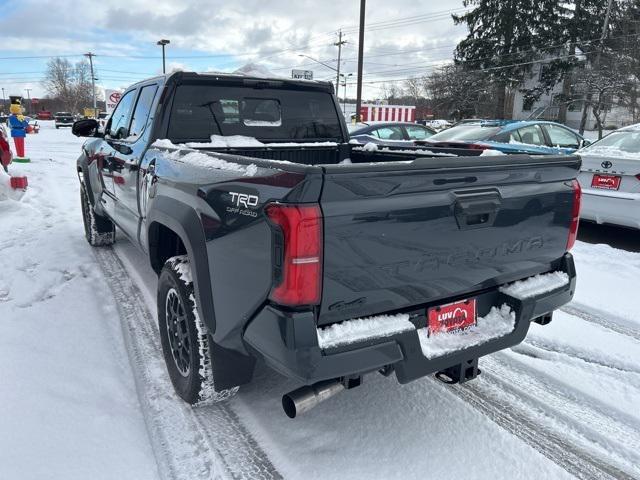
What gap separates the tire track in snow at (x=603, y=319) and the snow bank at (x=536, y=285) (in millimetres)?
1562

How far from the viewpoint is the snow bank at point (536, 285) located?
2.66 meters

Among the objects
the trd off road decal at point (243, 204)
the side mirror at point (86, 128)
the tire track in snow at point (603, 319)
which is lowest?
the tire track in snow at point (603, 319)

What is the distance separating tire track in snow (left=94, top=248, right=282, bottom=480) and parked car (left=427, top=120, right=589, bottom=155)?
6.64 metres

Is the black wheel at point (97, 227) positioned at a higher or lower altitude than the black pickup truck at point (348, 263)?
lower

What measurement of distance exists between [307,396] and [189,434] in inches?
34.6

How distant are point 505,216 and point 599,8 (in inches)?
1756

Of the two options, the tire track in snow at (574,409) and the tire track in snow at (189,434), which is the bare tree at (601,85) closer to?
the tire track in snow at (574,409)

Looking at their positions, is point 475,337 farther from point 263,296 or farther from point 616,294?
point 616,294

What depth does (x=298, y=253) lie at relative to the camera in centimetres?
193

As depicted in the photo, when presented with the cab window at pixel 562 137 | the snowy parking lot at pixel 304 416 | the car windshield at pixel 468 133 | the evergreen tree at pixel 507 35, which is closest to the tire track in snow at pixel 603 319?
the snowy parking lot at pixel 304 416

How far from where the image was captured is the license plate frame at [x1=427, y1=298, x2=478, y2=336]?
239 cm

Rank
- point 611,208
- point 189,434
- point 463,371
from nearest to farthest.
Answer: point 463,371
point 189,434
point 611,208

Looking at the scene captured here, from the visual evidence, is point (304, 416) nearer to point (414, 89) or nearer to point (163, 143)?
point (163, 143)

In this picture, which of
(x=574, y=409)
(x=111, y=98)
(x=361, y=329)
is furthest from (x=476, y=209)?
(x=111, y=98)
